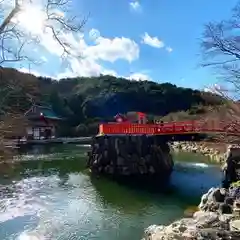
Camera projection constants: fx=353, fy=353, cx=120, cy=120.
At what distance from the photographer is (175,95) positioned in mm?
58094

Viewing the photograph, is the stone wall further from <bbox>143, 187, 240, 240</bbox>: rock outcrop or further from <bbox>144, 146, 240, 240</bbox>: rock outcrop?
<bbox>143, 187, 240, 240</bbox>: rock outcrop

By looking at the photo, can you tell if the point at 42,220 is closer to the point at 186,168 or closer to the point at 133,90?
the point at 186,168

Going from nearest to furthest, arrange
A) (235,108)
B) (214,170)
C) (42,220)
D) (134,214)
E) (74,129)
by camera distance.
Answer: (235,108), (42,220), (134,214), (214,170), (74,129)

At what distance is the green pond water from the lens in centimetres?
1215

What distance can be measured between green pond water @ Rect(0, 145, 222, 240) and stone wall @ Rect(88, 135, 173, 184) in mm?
1306

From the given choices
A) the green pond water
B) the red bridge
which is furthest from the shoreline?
the red bridge

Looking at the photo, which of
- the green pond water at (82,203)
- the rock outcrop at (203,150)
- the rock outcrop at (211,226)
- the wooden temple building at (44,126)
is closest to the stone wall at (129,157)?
the green pond water at (82,203)

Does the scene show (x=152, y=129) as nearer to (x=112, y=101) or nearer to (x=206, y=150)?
(x=206, y=150)

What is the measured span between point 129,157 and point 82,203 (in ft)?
28.9

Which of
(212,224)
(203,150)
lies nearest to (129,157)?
(212,224)

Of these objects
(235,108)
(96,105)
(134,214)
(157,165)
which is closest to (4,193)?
(134,214)

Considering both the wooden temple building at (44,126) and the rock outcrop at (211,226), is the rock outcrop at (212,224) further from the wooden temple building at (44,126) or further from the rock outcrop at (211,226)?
the wooden temple building at (44,126)

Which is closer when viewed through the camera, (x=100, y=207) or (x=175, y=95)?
(x=100, y=207)

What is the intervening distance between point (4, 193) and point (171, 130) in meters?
11.9
